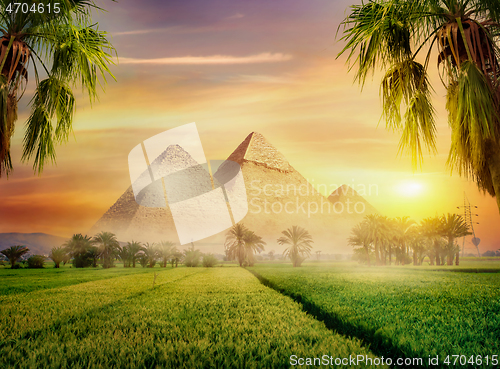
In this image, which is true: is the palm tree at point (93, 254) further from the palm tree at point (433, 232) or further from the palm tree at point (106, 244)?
the palm tree at point (433, 232)

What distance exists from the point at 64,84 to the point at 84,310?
6609 millimetres

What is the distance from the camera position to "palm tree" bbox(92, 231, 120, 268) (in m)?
51.3

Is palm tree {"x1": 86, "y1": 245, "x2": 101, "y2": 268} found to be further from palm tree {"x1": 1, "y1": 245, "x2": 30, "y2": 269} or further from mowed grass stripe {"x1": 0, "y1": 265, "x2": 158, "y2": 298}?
mowed grass stripe {"x1": 0, "y1": 265, "x2": 158, "y2": 298}

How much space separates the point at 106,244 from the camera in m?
51.9

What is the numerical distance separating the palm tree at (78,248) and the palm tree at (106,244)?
60.8 inches

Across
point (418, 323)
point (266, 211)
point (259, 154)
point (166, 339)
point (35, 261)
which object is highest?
point (259, 154)

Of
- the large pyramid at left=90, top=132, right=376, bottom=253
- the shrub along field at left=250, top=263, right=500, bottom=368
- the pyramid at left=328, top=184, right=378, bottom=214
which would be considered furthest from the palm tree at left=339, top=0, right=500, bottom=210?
the pyramid at left=328, top=184, right=378, bottom=214

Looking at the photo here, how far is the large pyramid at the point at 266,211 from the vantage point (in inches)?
4983

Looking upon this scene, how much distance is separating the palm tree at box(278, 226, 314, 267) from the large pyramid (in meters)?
60.5

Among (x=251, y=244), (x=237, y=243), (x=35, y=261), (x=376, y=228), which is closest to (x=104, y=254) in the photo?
(x=35, y=261)

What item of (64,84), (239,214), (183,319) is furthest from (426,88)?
(239,214)

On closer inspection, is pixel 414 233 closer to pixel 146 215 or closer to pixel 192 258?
pixel 192 258

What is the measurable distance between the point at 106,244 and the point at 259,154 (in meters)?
118

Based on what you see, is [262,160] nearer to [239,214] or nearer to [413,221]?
[239,214]
